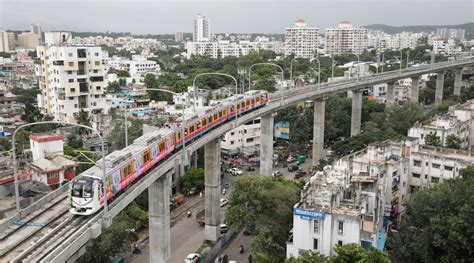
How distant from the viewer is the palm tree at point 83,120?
2185 inches

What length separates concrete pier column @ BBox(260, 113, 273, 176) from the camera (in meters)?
48.0

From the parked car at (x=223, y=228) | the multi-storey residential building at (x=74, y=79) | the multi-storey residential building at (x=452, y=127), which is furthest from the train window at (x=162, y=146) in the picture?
the multi-storey residential building at (x=74, y=79)

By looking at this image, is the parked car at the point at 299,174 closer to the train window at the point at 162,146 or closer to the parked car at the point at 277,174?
the parked car at the point at 277,174

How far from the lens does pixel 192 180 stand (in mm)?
46219

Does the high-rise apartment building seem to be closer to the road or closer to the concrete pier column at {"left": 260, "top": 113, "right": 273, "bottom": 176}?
the concrete pier column at {"left": 260, "top": 113, "right": 273, "bottom": 176}

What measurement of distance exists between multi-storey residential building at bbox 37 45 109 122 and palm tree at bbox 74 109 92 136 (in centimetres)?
218

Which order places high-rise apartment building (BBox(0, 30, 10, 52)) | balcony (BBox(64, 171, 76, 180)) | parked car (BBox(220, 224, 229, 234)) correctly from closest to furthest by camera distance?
1. balcony (BBox(64, 171, 76, 180))
2. parked car (BBox(220, 224, 229, 234))
3. high-rise apartment building (BBox(0, 30, 10, 52))

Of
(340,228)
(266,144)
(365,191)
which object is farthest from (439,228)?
(266,144)

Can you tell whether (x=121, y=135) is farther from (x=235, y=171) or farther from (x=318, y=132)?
(x=318, y=132)

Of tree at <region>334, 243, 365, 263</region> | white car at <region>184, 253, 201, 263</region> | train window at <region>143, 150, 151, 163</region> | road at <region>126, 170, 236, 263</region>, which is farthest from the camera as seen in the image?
road at <region>126, 170, 236, 263</region>

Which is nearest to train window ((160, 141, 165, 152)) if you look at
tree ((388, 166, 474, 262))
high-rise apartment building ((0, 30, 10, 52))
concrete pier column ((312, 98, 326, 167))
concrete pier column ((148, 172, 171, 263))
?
concrete pier column ((148, 172, 171, 263))

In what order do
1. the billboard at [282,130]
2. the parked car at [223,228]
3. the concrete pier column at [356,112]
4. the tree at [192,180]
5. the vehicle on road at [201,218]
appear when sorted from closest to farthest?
the parked car at [223,228] < the vehicle on road at [201,218] < the tree at [192,180] < the billboard at [282,130] < the concrete pier column at [356,112]

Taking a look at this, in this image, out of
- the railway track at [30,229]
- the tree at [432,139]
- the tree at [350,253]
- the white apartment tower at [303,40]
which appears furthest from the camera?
the white apartment tower at [303,40]

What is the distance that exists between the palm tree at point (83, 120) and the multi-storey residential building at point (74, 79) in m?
2.18
